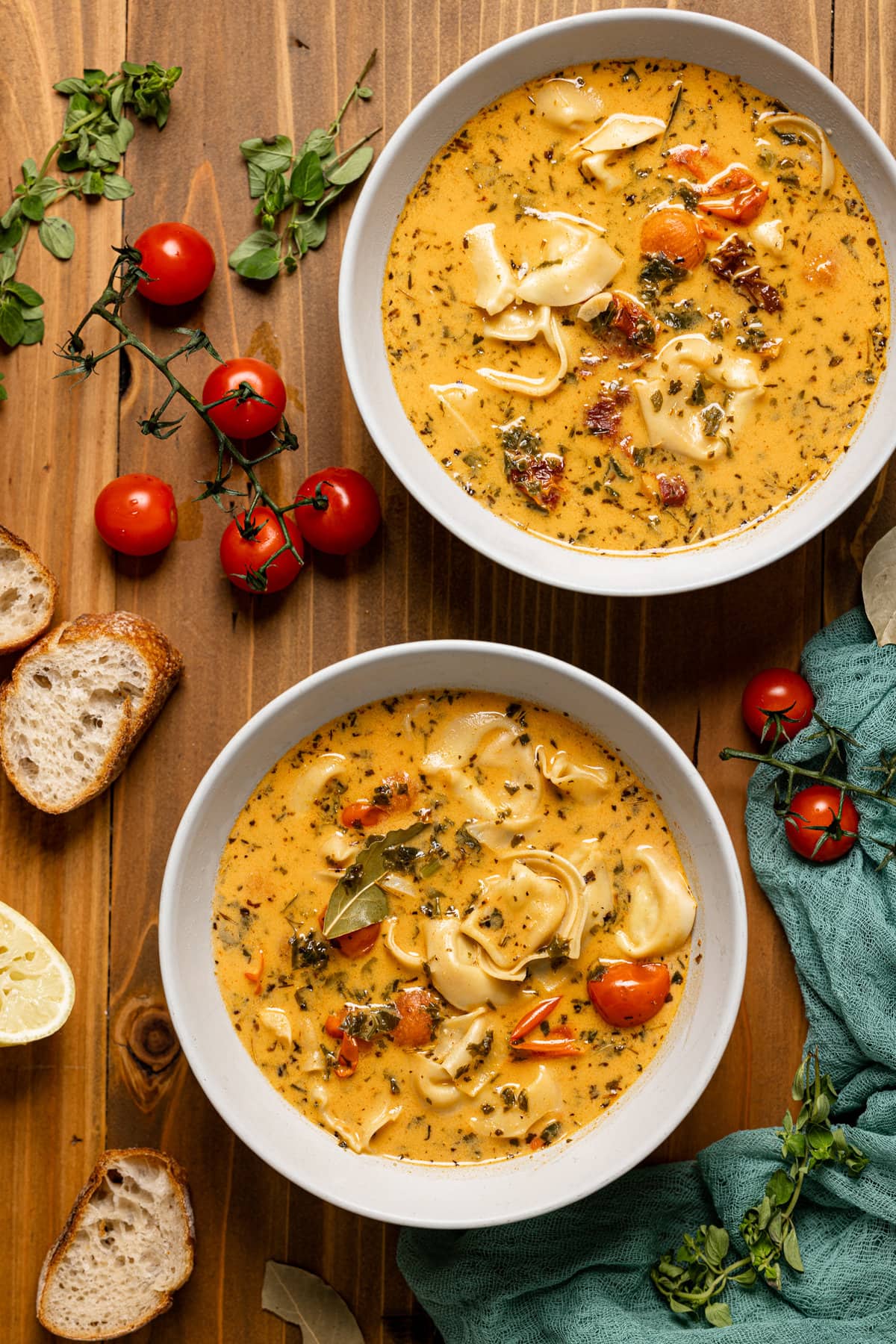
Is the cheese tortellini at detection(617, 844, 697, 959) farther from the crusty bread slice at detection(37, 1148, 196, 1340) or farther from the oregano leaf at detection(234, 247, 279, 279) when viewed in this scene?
the oregano leaf at detection(234, 247, 279, 279)

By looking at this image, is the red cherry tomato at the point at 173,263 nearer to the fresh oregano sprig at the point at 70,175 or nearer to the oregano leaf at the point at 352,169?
the fresh oregano sprig at the point at 70,175

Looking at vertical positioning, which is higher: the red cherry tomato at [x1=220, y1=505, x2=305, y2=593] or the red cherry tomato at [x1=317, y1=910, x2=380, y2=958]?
the red cherry tomato at [x1=220, y1=505, x2=305, y2=593]

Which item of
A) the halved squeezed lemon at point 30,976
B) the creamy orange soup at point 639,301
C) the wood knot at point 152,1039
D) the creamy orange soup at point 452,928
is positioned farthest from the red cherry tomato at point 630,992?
the halved squeezed lemon at point 30,976

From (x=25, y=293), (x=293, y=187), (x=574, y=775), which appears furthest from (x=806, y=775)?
(x=25, y=293)

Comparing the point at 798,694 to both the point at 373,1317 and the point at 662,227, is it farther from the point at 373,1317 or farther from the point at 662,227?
the point at 373,1317

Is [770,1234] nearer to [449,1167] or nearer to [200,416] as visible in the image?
[449,1167]

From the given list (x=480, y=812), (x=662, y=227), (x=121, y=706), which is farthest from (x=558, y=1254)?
(x=662, y=227)

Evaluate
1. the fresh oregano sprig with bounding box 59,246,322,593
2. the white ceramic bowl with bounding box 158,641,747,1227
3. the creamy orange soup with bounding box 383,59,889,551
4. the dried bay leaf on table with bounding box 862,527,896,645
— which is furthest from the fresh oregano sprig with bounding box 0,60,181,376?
the dried bay leaf on table with bounding box 862,527,896,645
